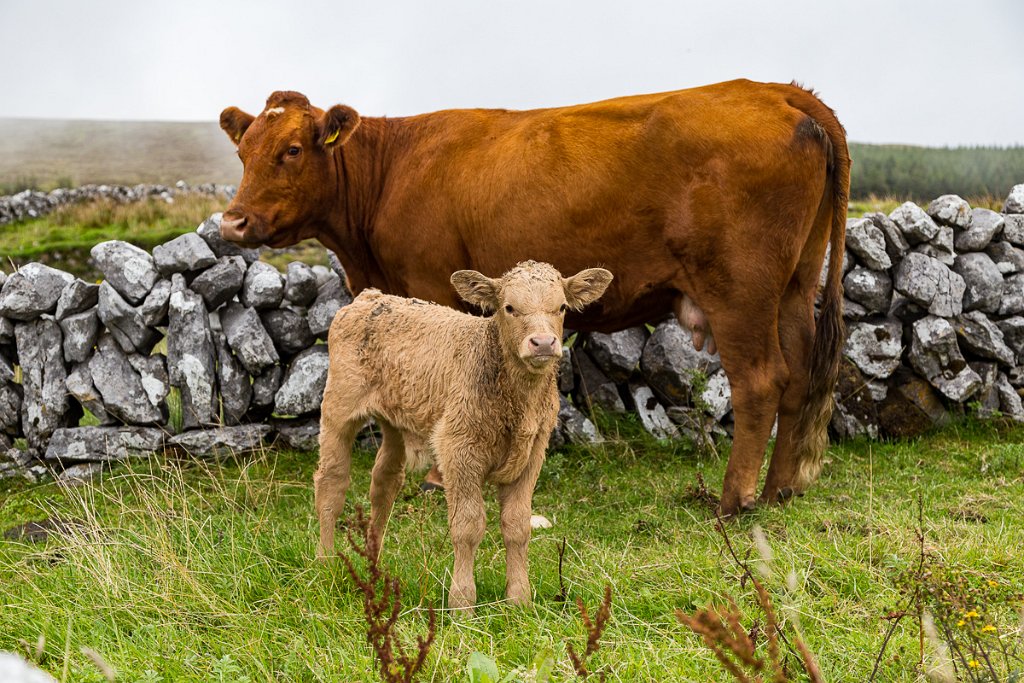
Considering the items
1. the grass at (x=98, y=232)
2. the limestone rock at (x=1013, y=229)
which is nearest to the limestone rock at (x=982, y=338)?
the limestone rock at (x=1013, y=229)

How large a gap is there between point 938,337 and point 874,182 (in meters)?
19.1

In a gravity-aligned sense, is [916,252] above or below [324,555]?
above

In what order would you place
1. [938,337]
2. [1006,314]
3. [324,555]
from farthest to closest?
[1006,314]
[938,337]
[324,555]

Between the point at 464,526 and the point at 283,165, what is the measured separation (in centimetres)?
348

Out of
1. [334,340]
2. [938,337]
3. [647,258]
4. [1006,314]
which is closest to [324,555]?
[334,340]

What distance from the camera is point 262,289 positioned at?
760 centimetres

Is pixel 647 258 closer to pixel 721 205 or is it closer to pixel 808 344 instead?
pixel 721 205

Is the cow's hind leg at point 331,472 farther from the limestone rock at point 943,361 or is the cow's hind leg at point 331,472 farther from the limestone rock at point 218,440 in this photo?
the limestone rock at point 943,361

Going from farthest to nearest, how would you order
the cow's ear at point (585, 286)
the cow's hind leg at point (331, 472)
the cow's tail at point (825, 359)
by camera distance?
Result: the cow's tail at point (825, 359)
the cow's hind leg at point (331, 472)
the cow's ear at point (585, 286)

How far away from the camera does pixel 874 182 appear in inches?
990

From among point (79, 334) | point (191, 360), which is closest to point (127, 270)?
point (79, 334)

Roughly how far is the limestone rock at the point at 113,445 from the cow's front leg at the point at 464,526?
4233 mm

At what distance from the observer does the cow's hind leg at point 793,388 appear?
5902 mm

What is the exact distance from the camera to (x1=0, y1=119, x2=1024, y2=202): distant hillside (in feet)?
65.5
